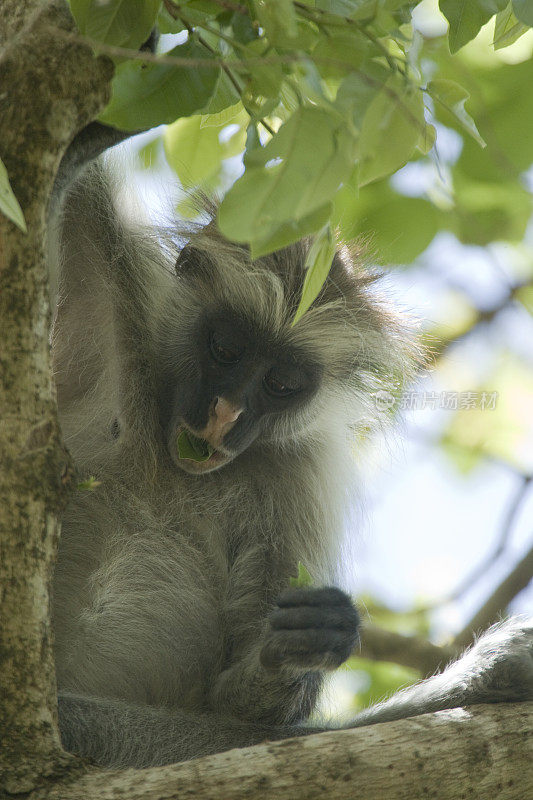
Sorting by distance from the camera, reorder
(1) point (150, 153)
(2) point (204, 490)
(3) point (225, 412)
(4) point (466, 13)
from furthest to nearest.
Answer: (1) point (150, 153), (2) point (204, 490), (3) point (225, 412), (4) point (466, 13)

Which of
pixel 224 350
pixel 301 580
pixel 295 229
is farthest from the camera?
pixel 224 350

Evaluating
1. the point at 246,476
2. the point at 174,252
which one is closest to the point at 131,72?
the point at 174,252

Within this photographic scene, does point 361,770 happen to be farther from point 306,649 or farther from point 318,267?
point 318,267

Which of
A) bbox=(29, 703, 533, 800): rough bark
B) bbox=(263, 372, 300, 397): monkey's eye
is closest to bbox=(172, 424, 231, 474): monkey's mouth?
bbox=(263, 372, 300, 397): monkey's eye

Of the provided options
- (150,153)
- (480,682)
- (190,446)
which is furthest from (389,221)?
(480,682)

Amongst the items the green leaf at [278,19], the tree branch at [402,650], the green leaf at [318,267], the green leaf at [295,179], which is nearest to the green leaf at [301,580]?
the tree branch at [402,650]

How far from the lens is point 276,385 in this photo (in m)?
3.15

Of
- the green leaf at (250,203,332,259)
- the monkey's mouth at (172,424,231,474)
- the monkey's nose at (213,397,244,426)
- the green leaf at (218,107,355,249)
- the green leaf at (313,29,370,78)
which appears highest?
the green leaf at (313,29,370,78)

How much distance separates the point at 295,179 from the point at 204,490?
197cm

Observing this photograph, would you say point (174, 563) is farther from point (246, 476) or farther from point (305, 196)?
point (305, 196)

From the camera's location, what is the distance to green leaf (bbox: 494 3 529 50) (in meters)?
1.98

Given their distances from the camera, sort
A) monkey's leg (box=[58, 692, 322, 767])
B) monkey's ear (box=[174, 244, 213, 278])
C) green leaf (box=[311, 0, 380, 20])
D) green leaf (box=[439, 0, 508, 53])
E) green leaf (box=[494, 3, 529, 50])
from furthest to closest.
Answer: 1. monkey's ear (box=[174, 244, 213, 278])
2. monkey's leg (box=[58, 692, 322, 767])
3. green leaf (box=[494, 3, 529, 50])
4. green leaf (box=[439, 0, 508, 53])
5. green leaf (box=[311, 0, 380, 20])

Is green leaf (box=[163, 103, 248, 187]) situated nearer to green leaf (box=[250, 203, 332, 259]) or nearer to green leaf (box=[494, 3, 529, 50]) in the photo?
green leaf (box=[494, 3, 529, 50])

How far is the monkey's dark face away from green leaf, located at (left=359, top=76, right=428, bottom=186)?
1348 millimetres
